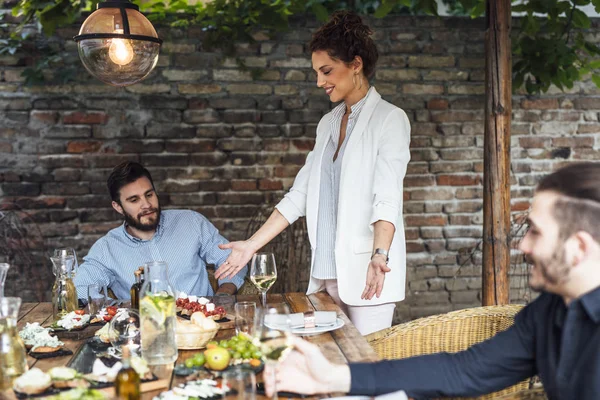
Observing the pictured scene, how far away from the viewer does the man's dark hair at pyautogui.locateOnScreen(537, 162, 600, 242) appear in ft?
4.37

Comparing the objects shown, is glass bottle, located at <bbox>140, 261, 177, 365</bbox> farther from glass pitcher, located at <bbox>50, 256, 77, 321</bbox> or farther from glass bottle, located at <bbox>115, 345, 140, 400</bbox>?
glass pitcher, located at <bbox>50, 256, 77, 321</bbox>

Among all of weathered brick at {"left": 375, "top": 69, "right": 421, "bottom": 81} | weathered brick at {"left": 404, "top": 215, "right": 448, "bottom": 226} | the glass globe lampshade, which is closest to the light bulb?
the glass globe lampshade

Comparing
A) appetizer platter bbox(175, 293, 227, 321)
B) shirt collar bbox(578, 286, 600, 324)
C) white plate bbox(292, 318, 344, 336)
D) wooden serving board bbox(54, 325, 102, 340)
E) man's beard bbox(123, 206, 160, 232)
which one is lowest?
wooden serving board bbox(54, 325, 102, 340)

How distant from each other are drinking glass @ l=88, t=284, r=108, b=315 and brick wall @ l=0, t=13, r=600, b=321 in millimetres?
1712

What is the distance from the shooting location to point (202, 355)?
5.69ft

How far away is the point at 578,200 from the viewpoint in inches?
53.1

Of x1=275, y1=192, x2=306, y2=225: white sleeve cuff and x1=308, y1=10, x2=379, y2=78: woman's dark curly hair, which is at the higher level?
x1=308, y1=10, x2=379, y2=78: woman's dark curly hair

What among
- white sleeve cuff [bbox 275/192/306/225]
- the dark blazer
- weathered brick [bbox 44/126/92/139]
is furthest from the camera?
weathered brick [bbox 44/126/92/139]

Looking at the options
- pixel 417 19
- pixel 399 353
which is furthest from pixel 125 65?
pixel 417 19

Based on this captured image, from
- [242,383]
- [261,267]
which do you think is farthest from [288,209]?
[242,383]

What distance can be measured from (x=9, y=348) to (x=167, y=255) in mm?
1391

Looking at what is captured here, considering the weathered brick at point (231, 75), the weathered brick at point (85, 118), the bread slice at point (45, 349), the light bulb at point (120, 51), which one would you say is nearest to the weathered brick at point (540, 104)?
the weathered brick at point (231, 75)

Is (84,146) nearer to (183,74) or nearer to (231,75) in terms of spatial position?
(183,74)

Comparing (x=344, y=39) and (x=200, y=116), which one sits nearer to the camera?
(x=344, y=39)
